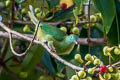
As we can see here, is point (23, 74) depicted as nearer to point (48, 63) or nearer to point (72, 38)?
point (48, 63)

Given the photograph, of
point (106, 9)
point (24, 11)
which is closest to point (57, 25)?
point (24, 11)

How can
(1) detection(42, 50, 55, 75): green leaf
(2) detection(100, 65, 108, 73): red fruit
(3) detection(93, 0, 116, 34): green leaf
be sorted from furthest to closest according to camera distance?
(1) detection(42, 50, 55, 75): green leaf < (3) detection(93, 0, 116, 34): green leaf < (2) detection(100, 65, 108, 73): red fruit

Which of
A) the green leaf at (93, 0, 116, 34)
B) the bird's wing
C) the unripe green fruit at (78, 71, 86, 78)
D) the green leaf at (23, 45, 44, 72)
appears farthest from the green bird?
the green leaf at (23, 45, 44, 72)

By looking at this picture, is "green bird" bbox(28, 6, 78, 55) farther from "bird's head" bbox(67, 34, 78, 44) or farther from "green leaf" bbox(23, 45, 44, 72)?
"green leaf" bbox(23, 45, 44, 72)

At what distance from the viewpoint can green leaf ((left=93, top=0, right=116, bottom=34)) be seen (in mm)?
1070

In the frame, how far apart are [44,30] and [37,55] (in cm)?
43

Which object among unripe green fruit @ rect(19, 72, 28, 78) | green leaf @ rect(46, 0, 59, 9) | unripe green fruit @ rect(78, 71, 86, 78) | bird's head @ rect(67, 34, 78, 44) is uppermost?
green leaf @ rect(46, 0, 59, 9)

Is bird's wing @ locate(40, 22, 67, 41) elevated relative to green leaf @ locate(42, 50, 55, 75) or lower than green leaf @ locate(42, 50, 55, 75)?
elevated

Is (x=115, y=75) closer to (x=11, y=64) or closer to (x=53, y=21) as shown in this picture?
(x=53, y=21)

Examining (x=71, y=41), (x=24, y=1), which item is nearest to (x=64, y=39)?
(x=71, y=41)

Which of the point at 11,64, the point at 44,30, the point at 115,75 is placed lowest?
the point at 11,64

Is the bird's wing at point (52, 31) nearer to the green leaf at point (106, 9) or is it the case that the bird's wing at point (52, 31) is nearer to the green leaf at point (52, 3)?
the green leaf at point (106, 9)

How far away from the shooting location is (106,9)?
1.10 meters

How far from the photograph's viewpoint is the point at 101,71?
876 mm
